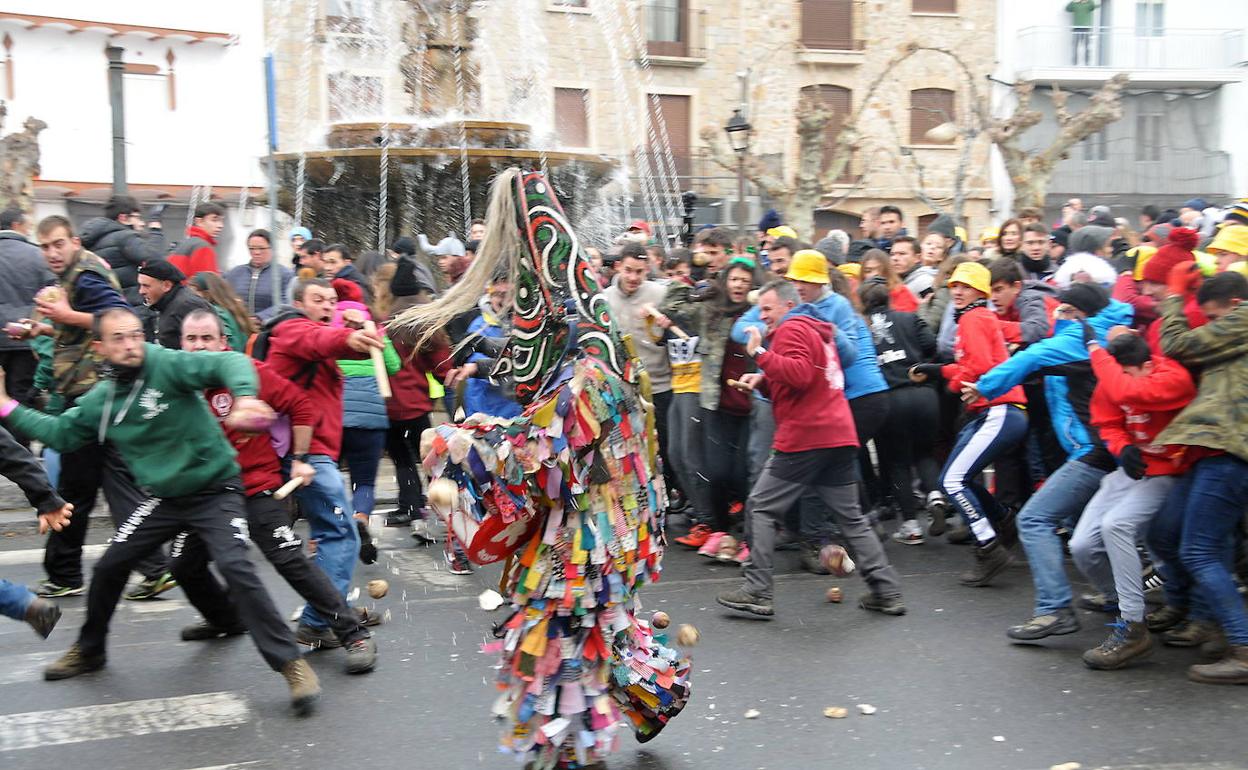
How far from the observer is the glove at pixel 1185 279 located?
586cm

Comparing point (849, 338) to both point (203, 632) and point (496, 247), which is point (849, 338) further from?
point (203, 632)

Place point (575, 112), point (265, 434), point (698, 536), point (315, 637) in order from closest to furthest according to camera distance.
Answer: point (265, 434), point (315, 637), point (698, 536), point (575, 112)

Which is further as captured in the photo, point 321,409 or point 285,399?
point 321,409

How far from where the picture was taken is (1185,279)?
5.90m

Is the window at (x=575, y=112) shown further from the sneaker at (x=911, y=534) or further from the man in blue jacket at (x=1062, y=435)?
the man in blue jacket at (x=1062, y=435)

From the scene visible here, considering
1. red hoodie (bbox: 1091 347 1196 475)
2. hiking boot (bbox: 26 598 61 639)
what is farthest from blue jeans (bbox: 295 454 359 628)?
red hoodie (bbox: 1091 347 1196 475)

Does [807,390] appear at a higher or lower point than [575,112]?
lower

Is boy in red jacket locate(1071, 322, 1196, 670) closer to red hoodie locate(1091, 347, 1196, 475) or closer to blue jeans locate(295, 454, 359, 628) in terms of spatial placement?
red hoodie locate(1091, 347, 1196, 475)

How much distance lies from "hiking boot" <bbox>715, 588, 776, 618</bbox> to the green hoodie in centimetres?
269

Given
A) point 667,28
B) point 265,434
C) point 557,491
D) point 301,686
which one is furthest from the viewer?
point 667,28

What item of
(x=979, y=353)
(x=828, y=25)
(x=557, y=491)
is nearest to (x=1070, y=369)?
(x=979, y=353)

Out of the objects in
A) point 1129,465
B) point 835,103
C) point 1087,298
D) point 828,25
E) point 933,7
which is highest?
point 933,7

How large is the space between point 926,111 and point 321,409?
30031 millimetres

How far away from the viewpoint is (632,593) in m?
4.79
